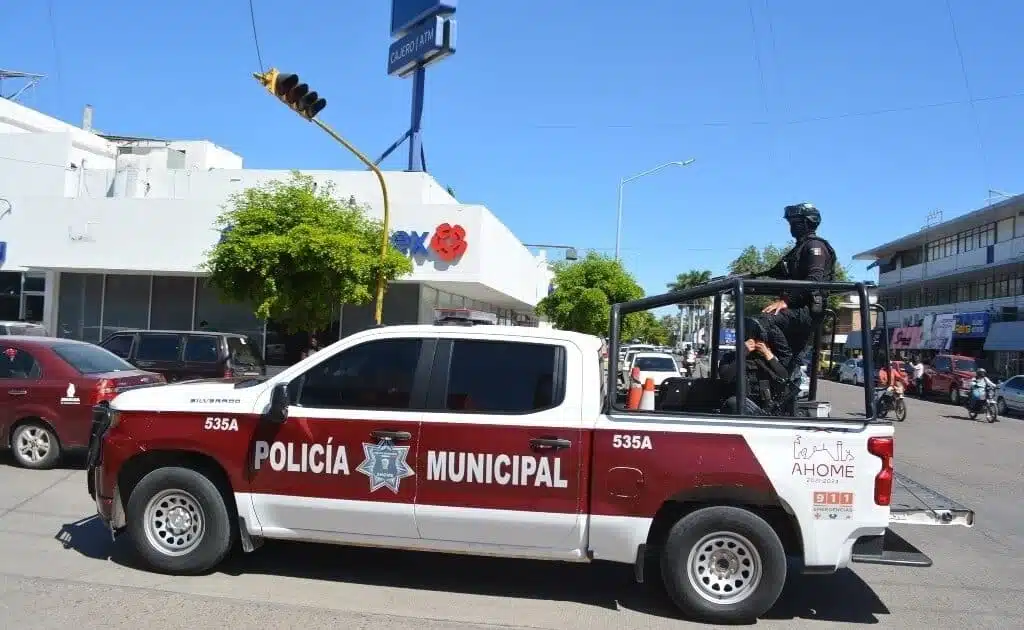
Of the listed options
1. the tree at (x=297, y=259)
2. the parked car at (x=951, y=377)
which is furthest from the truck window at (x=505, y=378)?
the parked car at (x=951, y=377)

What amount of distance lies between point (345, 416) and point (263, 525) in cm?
101

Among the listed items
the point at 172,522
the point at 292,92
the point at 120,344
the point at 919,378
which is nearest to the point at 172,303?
the point at 120,344

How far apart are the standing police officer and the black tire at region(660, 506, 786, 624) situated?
167 cm

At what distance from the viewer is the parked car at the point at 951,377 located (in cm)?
3278

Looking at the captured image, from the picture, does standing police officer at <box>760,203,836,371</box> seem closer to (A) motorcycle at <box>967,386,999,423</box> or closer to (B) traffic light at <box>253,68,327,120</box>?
(B) traffic light at <box>253,68,327,120</box>

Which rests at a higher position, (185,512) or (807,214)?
(807,214)

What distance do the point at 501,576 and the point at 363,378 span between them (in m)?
1.89

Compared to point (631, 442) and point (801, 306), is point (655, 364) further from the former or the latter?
point (631, 442)

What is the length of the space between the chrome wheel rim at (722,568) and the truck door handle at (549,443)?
107cm

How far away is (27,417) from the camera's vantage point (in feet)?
32.2

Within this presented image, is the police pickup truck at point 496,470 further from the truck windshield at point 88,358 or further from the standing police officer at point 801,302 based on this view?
the truck windshield at point 88,358

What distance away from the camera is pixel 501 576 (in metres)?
6.13

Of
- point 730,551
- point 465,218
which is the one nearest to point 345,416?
point 730,551

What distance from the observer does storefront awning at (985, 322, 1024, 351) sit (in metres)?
39.2
